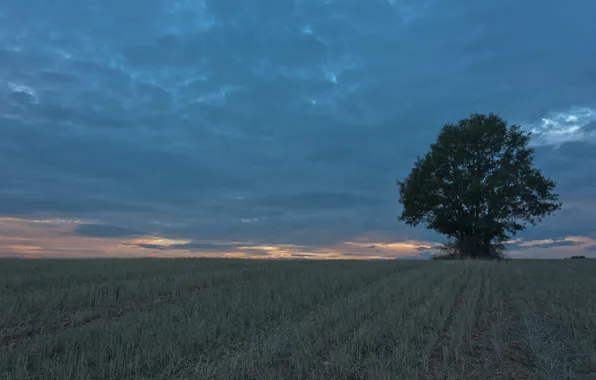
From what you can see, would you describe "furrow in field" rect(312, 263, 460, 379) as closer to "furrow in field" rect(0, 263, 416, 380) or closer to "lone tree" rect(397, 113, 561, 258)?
"furrow in field" rect(0, 263, 416, 380)

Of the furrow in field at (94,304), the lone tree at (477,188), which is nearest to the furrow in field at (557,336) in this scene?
the furrow in field at (94,304)

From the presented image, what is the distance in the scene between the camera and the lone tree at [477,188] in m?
36.9

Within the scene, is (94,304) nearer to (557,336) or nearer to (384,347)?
(384,347)

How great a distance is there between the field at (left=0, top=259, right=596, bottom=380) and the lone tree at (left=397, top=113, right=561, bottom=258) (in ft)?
86.0

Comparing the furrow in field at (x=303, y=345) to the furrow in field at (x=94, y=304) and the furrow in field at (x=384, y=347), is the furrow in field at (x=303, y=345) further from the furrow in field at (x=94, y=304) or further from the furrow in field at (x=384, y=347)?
the furrow in field at (x=94, y=304)

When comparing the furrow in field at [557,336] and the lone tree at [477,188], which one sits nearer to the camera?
the furrow in field at [557,336]

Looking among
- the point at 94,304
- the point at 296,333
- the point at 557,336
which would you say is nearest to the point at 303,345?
the point at 296,333

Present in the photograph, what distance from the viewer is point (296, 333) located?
701 centimetres

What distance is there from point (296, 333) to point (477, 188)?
108 ft

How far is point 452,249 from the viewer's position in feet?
134

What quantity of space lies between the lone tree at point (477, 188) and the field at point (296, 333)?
26226 mm

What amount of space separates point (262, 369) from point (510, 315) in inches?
235

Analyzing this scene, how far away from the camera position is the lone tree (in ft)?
121

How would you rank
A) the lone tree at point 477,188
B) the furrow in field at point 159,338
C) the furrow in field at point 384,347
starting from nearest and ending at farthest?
the furrow in field at point 384,347 → the furrow in field at point 159,338 → the lone tree at point 477,188
